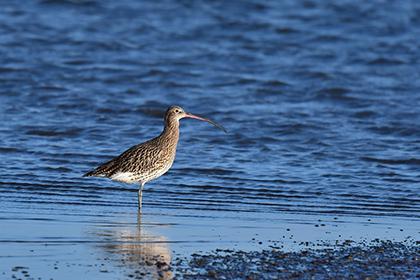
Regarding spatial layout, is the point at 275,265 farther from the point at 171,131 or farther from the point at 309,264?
the point at 171,131

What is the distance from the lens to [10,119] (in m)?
14.8

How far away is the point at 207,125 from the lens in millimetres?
15039

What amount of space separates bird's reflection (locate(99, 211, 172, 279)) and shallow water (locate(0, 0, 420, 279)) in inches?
0.9

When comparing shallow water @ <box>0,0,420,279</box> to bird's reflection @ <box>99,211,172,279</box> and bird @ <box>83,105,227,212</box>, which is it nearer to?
bird's reflection @ <box>99,211,172,279</box>

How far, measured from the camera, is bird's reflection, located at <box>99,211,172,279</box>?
721cm

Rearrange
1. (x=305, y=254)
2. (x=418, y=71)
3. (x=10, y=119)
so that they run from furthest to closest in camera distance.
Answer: (x=418, y=71) → (x=10, y=119) → (x=305, y=254)

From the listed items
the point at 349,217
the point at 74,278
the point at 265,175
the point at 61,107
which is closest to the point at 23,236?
the point at 74,278

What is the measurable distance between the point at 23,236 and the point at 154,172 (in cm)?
234

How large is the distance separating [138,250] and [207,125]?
717 cm

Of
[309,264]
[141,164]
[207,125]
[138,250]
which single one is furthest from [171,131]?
[207,125]

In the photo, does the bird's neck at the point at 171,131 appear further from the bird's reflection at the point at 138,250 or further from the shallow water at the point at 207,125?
the bird's reflection at the point at 138,250

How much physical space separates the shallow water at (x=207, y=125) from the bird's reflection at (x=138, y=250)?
22mm

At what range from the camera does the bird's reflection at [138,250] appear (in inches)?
284

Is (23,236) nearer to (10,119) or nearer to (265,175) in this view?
(265,175)
